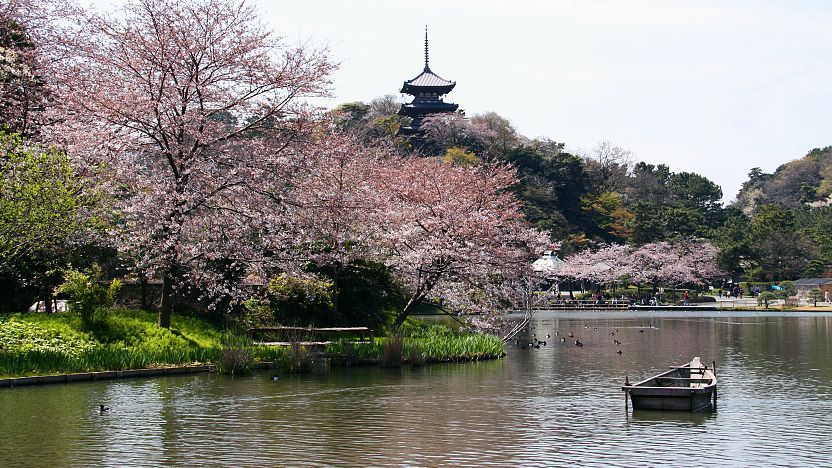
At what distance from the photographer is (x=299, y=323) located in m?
33.9

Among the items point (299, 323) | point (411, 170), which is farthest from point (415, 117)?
point (299, 323)

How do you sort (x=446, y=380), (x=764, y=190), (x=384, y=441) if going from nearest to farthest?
1. (x=384, y=441)
2. (x=446, y=380)
3. (x=764, y=190)

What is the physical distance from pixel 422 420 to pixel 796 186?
15384cm

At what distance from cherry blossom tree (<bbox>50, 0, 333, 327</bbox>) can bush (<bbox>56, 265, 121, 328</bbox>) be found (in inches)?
66.5

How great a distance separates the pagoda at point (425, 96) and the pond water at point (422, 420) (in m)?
89.3

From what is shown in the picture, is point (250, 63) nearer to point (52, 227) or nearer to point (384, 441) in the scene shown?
point (52, 227)

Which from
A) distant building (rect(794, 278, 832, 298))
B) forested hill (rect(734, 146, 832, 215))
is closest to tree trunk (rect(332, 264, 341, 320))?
distant building (rect(794, 278, 832, 298))

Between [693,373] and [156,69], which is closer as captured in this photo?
[693,373]

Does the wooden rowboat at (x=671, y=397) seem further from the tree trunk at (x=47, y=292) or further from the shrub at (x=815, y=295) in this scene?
the shrub at (x=815, y=295)

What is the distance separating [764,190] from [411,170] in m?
135

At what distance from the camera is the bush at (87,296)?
90.9ft

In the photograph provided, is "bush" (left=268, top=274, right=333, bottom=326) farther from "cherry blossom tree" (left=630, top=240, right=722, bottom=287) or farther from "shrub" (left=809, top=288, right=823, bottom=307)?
"cherry blossom tree" (left=630, top=240, right=722, bottom=287)

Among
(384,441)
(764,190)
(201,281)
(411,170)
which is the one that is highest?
(764,190)

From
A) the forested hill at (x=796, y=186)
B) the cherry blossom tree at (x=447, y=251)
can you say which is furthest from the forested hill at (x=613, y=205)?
the cherry blossom tree at (x=447, y=251)
